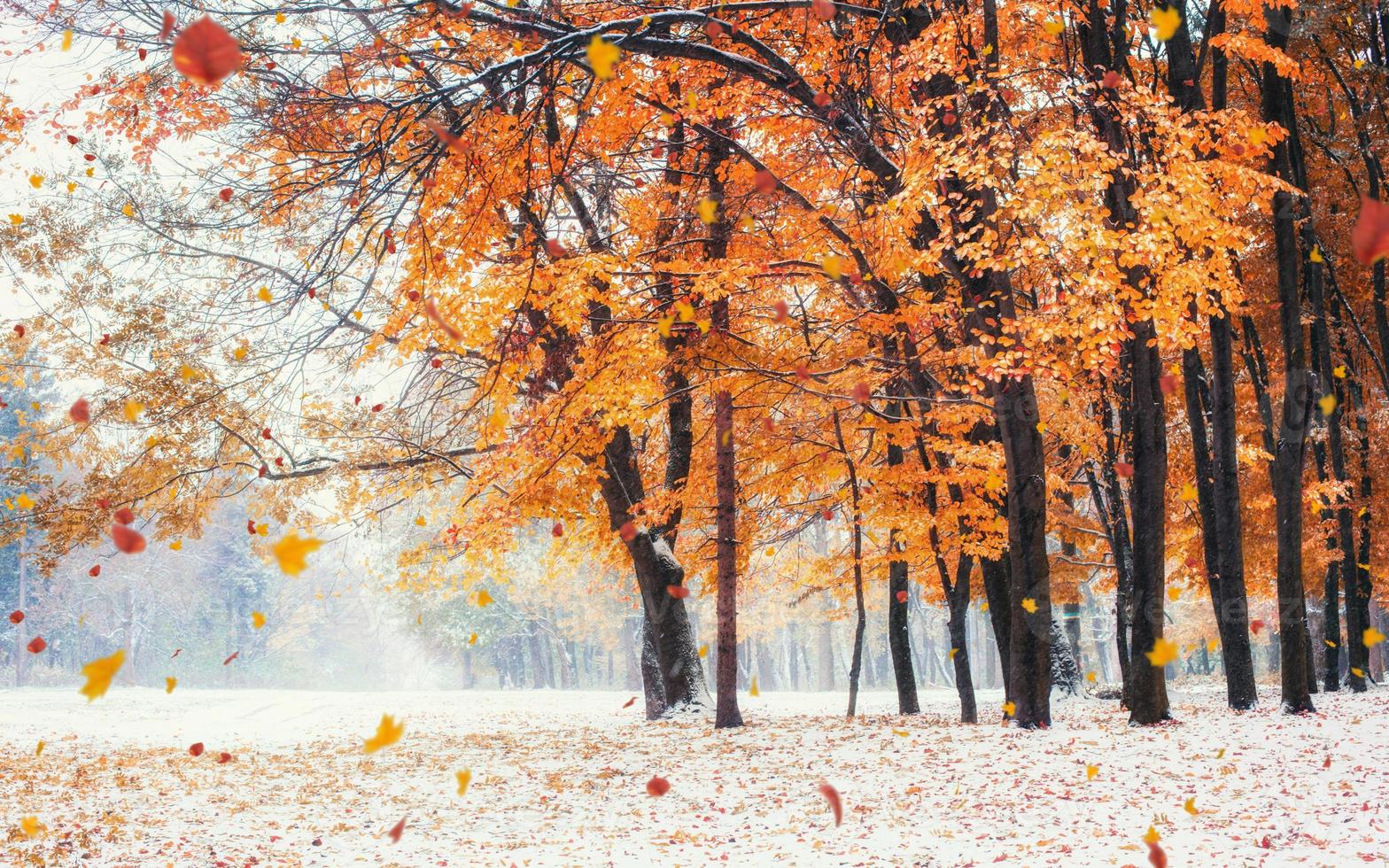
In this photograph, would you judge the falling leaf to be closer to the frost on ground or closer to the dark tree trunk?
the frost on ground

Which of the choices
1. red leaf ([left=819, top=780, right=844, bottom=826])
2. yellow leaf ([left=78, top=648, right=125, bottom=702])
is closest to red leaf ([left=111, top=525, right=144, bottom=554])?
yellow leaf ([left=78, top=648, right=125, bottom=702])

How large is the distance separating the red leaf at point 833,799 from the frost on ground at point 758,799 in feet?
0.20

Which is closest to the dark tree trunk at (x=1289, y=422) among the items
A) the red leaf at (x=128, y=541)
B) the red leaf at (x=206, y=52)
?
the red leaf at (x=206, y=52)

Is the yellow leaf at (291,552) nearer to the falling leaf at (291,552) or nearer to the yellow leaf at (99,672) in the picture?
the falling leaf at (291,552)

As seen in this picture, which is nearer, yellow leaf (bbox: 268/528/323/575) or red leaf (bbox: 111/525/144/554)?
yellow leaf (bbox: 268/528/323/575)

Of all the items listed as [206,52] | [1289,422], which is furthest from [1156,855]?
[1289,422]

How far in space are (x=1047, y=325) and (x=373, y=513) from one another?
9853 mm

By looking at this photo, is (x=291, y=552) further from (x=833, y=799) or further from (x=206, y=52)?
(x=833, y=799)

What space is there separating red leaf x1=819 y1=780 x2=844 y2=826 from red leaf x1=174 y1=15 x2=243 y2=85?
5.47m

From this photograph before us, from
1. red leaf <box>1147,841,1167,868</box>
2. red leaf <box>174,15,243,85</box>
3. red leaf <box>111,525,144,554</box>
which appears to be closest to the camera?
red leaf <box>174,15,243,85</box>

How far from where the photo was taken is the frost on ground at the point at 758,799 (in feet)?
18.8

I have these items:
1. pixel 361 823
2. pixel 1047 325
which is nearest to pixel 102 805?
pixel 361 823

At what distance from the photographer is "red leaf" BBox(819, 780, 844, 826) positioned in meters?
6.55

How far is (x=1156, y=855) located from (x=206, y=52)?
6162 mm
